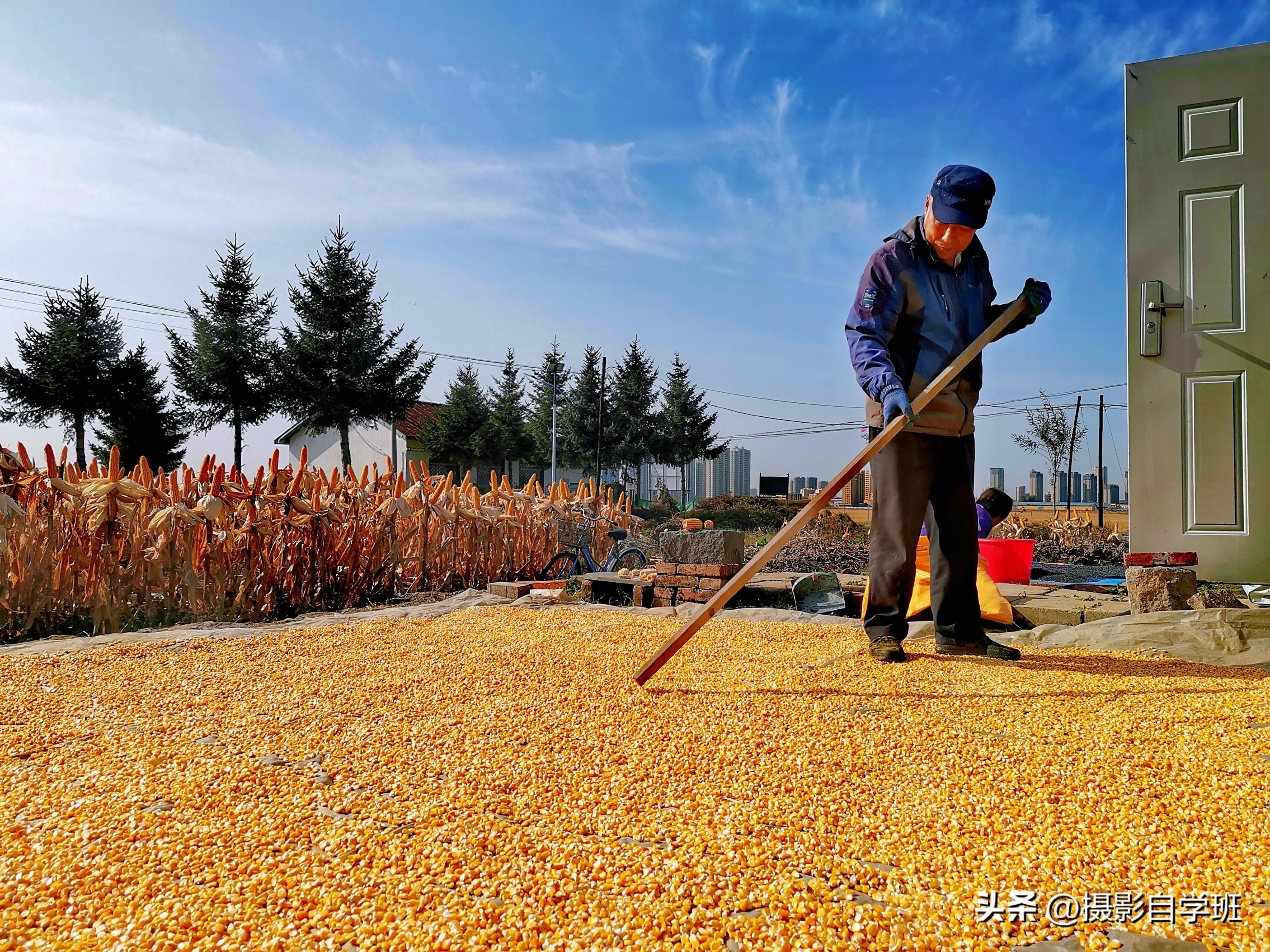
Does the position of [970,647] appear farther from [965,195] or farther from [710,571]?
[710,571]

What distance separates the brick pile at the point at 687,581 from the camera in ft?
13.9

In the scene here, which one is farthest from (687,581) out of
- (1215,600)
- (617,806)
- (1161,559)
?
(617,806)

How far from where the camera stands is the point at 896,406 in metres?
2.37

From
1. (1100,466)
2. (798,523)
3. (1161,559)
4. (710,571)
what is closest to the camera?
(798,523)

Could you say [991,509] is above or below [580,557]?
above

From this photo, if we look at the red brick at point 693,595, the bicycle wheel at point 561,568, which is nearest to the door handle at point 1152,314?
the red brick at point 693,595

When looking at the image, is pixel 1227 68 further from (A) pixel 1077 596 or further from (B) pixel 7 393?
(B) pixel 7 393

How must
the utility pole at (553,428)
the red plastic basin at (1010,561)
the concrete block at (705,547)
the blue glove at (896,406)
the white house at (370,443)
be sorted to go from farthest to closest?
1. the white house at (370,443)
2. the utility pole at (553,428)
3. the concrete block at (705,547)
4. the red plastic basin at (1010,561)
5. the blue glove at (896,406)

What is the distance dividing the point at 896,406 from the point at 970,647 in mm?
935

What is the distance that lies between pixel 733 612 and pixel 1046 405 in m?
19.8

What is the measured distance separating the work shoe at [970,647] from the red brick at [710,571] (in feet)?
5.30

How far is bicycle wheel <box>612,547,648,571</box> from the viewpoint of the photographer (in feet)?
20.0

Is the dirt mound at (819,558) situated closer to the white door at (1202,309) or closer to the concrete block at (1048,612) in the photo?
the concrete block at (1048,612)

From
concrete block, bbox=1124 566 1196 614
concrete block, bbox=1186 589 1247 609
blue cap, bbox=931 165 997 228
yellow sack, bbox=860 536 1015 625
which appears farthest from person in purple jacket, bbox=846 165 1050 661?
concrete block, bbox=1186 589 1247 609
